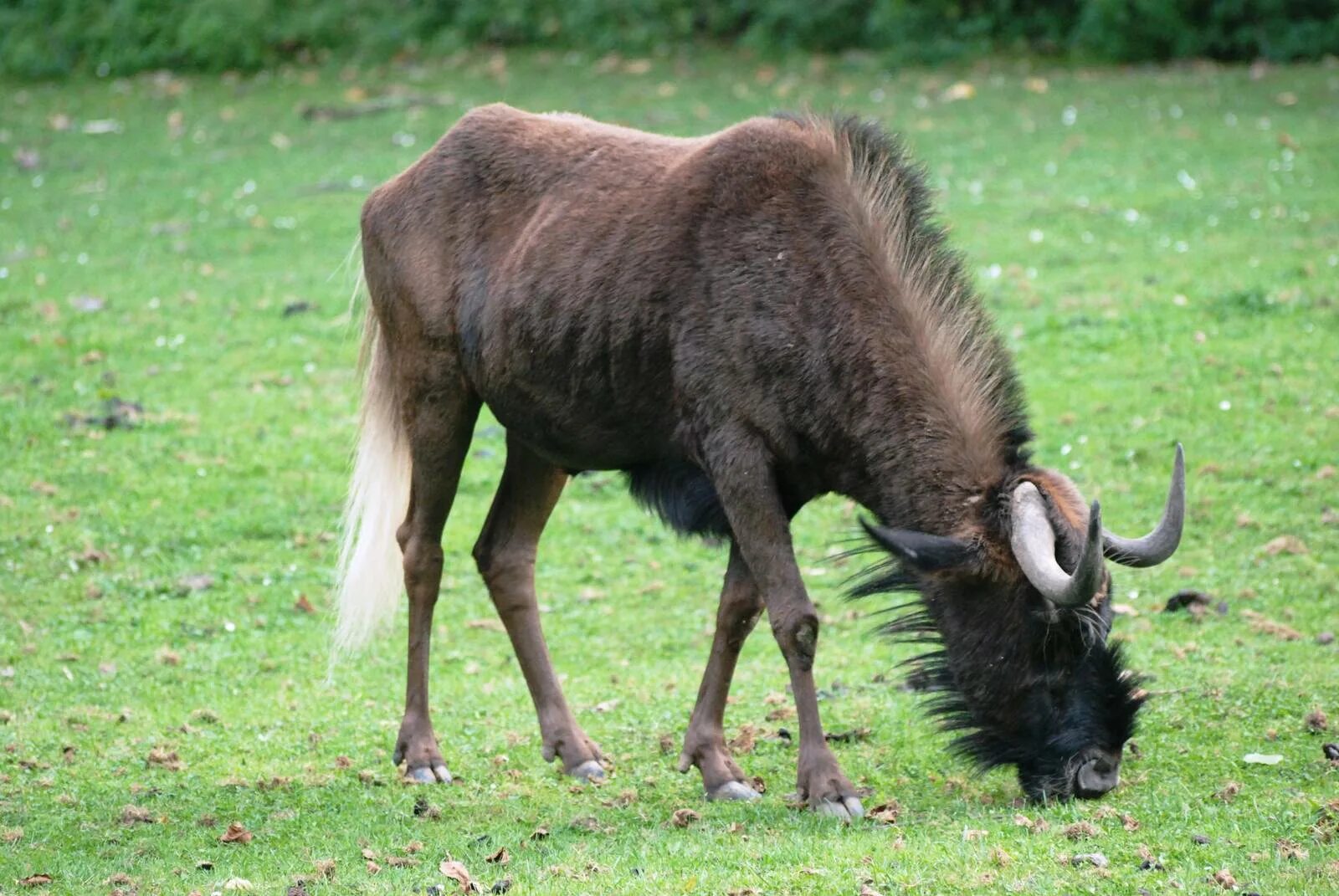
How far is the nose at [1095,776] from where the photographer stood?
569 centimetres

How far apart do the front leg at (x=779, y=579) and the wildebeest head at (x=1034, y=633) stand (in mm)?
437

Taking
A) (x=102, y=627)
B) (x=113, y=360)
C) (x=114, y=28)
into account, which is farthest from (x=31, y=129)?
(x=102, y=627)

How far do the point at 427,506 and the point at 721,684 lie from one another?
5.02 feet

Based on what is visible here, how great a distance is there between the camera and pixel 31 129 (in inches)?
897

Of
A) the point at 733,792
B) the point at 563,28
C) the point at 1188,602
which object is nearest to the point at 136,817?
the point at 733,792

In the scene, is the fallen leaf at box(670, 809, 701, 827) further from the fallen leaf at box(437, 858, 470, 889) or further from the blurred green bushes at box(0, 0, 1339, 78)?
the blurred green bushes at box(0, 0, 1339, 78)

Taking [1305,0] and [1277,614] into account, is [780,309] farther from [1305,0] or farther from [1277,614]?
[1305,0]

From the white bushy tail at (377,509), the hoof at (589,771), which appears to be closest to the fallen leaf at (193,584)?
the white bushy tail at (377,509)

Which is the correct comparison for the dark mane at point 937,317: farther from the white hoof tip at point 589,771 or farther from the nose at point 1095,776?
the white hoof tip at point 589,771

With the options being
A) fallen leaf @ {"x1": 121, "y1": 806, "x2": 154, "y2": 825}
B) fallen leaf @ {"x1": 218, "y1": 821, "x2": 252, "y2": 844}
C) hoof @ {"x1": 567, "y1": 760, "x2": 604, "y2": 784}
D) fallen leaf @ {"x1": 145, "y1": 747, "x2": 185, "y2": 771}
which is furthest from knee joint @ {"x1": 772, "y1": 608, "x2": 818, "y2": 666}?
fallen leaf @ {"x1": 145, "y1": 747, "x2": 185, "y2": 771}

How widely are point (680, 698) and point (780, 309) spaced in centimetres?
243

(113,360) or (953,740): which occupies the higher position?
(953,740)

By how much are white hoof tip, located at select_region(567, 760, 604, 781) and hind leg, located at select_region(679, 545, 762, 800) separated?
1.22ft

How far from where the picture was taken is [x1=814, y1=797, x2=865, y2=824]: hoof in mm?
5895
